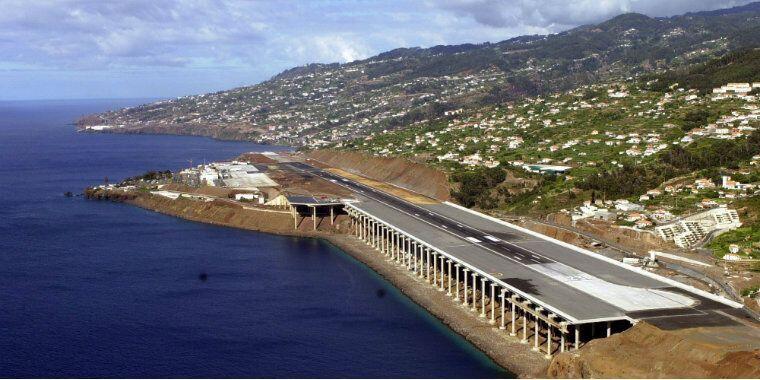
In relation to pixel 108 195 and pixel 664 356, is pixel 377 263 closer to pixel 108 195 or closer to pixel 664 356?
pixel 664 356

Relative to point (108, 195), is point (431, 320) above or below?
below

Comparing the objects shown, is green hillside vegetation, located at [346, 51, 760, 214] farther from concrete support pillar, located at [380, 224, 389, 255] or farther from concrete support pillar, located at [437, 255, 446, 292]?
concrete support pillar, located at [437, 255, 446, 292]

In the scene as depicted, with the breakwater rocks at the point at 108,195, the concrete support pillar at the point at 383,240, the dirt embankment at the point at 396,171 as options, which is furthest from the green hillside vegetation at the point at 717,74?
the breakwater rocks at the point at 108,195

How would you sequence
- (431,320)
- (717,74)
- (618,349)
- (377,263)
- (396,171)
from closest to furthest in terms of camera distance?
1. (618,349)
2. (431,320)
3. (377,263)
4. (396,171)
5. (717,74)

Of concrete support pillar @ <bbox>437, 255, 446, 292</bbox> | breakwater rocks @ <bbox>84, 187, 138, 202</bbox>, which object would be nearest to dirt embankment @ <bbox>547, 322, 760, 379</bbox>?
concrete support pillar @ <bbox>437, 255, 446, 292</bbox>

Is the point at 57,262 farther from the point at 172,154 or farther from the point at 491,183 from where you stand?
the point at 172,154

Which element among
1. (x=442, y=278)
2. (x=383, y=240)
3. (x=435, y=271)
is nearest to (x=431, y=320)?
(x=442, y=278)
